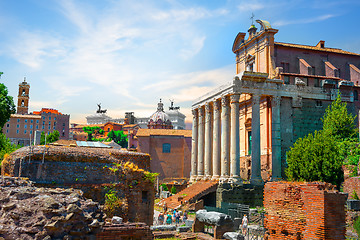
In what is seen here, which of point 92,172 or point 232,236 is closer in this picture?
point 92,172

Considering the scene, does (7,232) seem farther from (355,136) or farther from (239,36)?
(239,36)

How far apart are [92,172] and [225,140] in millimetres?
20050

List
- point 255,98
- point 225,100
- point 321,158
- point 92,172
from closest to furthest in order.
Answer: point 92,172 → point 321,158 → point 255,98 → point 225,100

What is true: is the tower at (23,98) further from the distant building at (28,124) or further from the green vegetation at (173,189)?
the green vegetation at (173,189)

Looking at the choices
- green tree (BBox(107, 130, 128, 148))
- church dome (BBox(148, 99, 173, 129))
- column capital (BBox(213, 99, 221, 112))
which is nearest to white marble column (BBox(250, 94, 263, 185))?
column capital (BBox(213, 99, 221, 112))

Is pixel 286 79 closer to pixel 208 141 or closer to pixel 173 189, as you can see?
pixel 208 141

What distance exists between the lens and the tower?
10262 centimetres

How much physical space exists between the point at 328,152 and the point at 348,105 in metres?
10.7

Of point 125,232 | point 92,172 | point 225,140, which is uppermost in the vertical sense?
point 225,140

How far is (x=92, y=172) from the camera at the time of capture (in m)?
12.3

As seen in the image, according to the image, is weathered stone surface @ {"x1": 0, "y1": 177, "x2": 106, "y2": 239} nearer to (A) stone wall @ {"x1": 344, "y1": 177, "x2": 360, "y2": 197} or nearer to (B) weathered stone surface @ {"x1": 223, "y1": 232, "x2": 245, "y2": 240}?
(B) weathered stone surface @ {"x1": 223, "y1": 232, "x2": 245, "y2": 240}

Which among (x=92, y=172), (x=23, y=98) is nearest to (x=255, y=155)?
(x=92, y=172)

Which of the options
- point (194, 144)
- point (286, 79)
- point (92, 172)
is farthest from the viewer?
point (194, 144)

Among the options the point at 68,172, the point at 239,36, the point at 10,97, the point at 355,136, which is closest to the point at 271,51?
the point at 239,36
